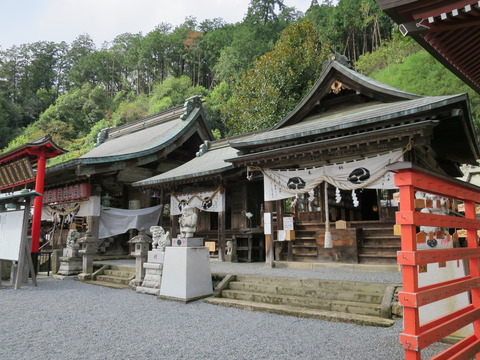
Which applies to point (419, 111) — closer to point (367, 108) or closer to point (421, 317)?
point (367, 108)

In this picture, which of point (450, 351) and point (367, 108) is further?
point (367, 108)

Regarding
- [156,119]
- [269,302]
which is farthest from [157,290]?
[156,119]

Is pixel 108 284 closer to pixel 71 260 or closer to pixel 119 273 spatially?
pixel 119 273

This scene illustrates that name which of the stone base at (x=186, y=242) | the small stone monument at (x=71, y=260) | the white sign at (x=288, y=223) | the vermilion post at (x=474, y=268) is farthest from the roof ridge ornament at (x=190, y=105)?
the vermilion post at (x=474, y=268)

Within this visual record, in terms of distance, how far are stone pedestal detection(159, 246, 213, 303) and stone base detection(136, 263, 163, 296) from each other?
56 centimetres

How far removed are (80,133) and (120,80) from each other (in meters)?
20.4

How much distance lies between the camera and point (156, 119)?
1980 centimetres

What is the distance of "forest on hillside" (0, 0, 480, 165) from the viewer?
2219cm

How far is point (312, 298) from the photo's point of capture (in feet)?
21.2

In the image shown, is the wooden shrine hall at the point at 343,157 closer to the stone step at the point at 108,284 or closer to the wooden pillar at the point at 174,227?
the wooden pillar at the point at 174,227

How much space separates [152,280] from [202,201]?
15.1 feet

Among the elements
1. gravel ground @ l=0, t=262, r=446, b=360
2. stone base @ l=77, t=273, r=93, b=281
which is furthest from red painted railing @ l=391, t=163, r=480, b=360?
stone base @ l=77, t=273, r=93, b=281

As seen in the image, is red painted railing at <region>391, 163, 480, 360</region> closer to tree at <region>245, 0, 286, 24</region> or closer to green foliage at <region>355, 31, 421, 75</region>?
green foliage at <region>355, 31, 421, 75</region>

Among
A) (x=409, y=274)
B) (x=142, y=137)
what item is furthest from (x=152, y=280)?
(x=142, y=137)
